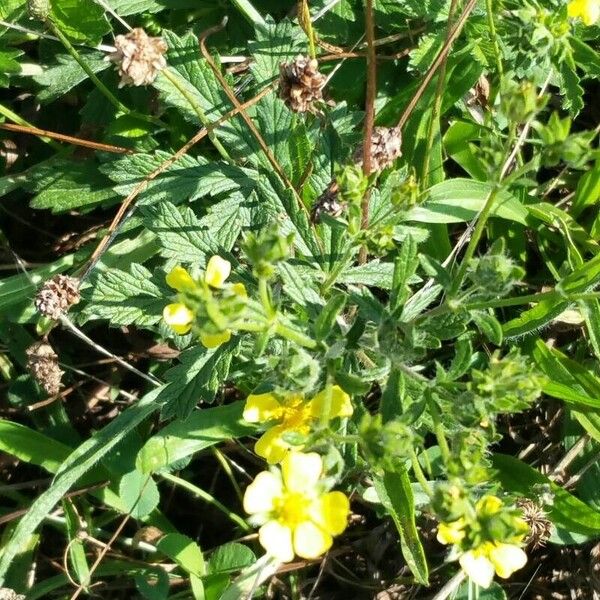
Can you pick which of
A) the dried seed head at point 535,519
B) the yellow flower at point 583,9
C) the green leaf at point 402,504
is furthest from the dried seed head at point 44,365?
the yellow flower at point 583,9

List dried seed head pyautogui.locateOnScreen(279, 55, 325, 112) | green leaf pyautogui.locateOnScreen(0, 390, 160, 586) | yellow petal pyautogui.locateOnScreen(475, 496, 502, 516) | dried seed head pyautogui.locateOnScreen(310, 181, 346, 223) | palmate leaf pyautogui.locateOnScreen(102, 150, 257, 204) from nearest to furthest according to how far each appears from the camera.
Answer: yellow petal pyautogui.locateOnScreen(475, 496, 502, 516), dried seed head pyautogui.locateOnScreen(279, 55, 325, 112), dried seed head pyautogui.locateOnScreen(310, 181, 346, 223), palmate leaf pyautogui.locateOnScreen(102, 150, 257, 204), green leaf pyautogui.locateOnScreen(0, 390, 160, 586)

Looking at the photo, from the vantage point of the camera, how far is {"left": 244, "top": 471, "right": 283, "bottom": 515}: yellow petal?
2068mm

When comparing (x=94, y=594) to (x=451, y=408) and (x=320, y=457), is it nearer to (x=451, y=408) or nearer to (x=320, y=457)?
(x=320, y=457)

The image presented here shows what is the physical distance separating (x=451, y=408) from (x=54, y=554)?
1.88 meters

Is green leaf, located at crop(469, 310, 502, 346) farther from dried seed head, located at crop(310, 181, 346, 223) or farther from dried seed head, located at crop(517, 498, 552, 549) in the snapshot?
dried seed head, located at crop(517, 498, 552, 549)

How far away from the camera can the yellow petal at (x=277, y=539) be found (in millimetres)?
2041

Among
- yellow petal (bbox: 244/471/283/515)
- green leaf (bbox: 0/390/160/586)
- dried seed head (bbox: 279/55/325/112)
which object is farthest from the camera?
green leaf (bbox: 0/390/160/586)

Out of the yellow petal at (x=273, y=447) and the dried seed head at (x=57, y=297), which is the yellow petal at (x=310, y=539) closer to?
the yellow petal at (x=273, y=447)

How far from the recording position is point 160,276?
2586 mm

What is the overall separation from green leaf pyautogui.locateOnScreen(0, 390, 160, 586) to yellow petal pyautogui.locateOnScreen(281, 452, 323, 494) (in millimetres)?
755

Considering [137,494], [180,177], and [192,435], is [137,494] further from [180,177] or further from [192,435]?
[180,177]

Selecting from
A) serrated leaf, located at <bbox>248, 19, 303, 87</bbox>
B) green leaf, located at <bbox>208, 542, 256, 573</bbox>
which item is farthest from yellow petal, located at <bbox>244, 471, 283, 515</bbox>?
serrated leaf, located at <bbox>248, 19, 303, 87</bbox>

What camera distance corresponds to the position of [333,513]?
204 cm

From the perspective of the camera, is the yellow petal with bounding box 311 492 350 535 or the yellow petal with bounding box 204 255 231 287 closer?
the yellow petal with bounding box 311 492 350 535
